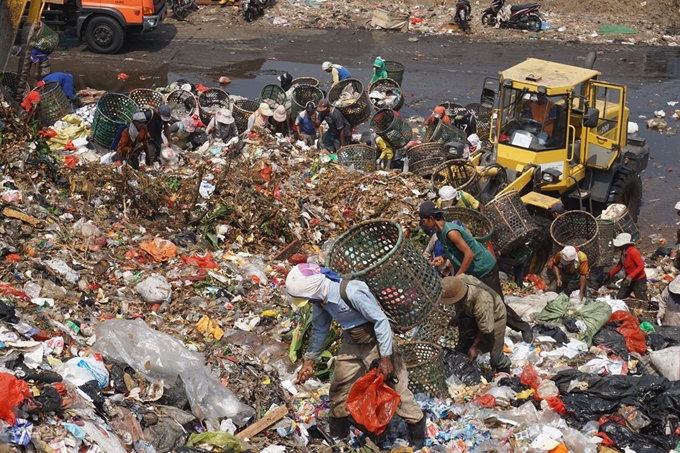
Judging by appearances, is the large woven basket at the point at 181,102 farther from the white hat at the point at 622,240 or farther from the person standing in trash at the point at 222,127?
the white hat at the point at 622,240

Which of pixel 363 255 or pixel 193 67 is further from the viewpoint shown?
pixel 193 67

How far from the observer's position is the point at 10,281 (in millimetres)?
6453

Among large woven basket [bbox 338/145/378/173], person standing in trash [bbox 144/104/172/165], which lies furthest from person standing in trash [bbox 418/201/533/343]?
person standing in trash [bbox 144/104/172/165]

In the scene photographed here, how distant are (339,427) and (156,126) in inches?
239

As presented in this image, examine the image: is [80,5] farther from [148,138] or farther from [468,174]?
[468,174]

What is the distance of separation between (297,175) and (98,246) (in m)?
2.94

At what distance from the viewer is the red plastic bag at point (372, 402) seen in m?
4.84

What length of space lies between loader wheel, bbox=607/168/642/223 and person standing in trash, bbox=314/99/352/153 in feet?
11.3

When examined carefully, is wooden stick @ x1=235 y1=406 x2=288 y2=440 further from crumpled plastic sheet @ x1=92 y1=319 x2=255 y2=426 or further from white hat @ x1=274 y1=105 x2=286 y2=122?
white hat @ x1=274 y1=105 x2=286 y2=122

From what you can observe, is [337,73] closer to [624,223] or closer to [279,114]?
Result: [279,114]

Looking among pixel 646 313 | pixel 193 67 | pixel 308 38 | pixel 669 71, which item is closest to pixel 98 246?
pixel 646 313

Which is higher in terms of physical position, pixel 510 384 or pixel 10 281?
pixel 10 281

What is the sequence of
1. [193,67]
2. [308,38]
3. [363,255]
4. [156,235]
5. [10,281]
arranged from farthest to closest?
[308,38] < [193,67] < [156,235] < [10,281] < [363,255]

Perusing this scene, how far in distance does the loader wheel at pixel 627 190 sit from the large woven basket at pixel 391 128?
272cm
